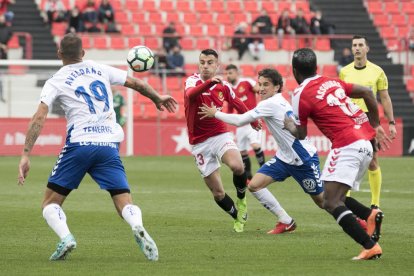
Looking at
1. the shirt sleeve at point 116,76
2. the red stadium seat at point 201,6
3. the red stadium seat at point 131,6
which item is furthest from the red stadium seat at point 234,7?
the shirt sleeve at point 116,76

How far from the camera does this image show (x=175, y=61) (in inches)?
1307

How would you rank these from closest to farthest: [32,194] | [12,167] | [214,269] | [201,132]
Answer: [214,269]
[201,132]
[32,194]
[12,167]

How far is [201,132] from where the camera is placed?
45.7 feet

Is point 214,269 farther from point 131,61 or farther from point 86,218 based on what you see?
point 86,218

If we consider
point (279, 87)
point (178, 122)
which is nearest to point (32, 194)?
point (279, 87)

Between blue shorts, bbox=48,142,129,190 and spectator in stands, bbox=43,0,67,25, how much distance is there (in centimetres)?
2463

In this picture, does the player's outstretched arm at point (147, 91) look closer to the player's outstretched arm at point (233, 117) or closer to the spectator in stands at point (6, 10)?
the player's outstretched arm at point (233, 117)

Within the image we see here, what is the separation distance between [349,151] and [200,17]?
89.1 feet

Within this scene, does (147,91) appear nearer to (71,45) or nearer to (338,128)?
(71,45)

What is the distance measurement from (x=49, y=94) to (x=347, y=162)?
9.72 feet

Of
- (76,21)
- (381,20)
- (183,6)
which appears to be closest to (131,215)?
(76,21)

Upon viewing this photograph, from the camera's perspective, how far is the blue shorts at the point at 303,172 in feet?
41.6

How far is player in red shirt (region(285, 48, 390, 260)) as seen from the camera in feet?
33.9

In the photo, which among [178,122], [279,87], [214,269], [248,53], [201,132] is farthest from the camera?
[248,53]
